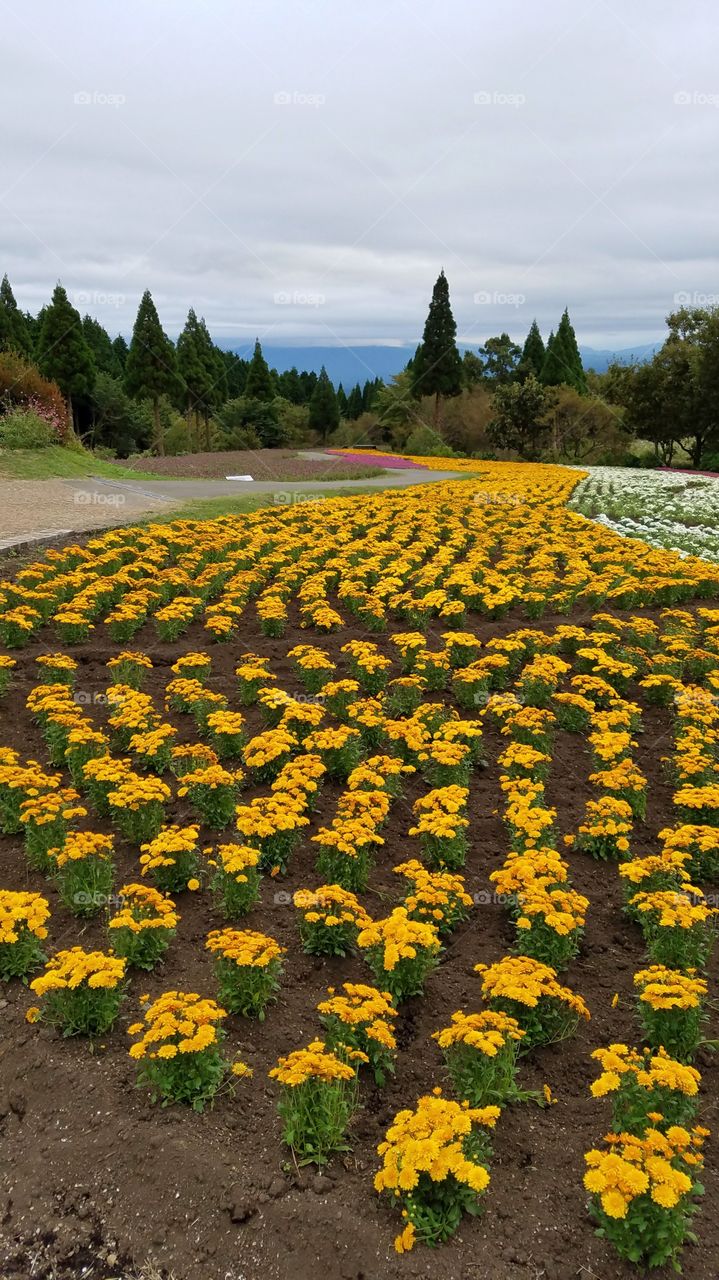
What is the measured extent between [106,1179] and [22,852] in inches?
124

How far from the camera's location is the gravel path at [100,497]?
53.4 ft

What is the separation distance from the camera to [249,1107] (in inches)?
166

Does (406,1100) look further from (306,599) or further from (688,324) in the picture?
(688,324)

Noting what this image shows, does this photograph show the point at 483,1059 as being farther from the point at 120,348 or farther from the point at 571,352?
the point at 120,348

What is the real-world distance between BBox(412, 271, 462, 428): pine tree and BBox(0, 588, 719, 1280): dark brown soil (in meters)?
52.7

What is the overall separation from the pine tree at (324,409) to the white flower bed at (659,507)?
3545cm

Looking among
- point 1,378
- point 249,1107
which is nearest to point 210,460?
point 1,378

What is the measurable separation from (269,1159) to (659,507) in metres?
23.2

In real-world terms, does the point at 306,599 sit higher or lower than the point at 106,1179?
higher

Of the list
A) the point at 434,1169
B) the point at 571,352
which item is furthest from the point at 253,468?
the point at 571,352

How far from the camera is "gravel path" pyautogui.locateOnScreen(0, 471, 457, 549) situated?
53.4 ft

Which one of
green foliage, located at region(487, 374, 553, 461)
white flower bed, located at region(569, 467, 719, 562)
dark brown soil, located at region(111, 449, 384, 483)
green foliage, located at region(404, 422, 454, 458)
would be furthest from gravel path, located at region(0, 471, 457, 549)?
green foliage, located at region(487, 374, 553, 461)

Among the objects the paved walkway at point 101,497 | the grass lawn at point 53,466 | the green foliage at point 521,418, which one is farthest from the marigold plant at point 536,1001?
the green foliage at point 521,418

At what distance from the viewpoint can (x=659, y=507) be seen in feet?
79.2
